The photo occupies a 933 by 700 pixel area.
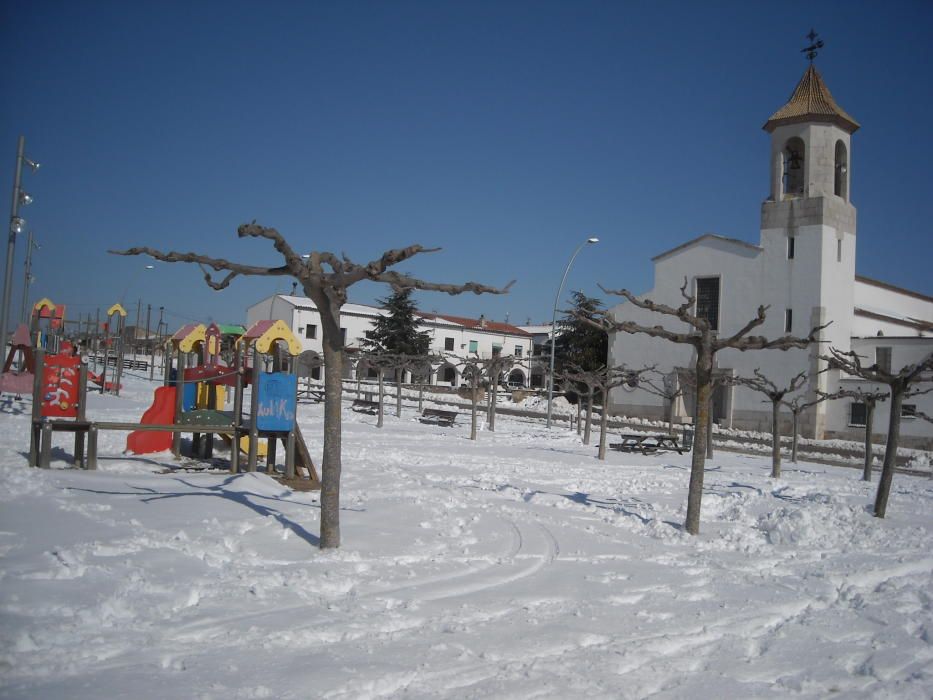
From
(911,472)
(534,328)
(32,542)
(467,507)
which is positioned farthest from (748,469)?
(534,328)

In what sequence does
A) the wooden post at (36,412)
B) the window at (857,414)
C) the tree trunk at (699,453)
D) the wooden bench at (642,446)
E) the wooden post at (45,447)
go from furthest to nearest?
1. the window at (857,414)
2. the wooden bench at (642,446)
3. the wooden post at (36,412)
4. the wooden post at (45,447)
5. the tree trunk at (699,453)

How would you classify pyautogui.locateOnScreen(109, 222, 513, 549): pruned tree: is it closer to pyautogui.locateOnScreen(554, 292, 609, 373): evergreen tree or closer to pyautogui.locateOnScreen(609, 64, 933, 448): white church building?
pyautogui.locateOnScreen(609, 64, 933, 448): white church building

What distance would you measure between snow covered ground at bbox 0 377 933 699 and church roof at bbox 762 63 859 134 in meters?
31.7

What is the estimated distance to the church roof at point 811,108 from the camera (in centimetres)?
3938

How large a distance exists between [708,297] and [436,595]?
41.7 metres

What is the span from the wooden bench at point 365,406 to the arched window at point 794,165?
2536 cm

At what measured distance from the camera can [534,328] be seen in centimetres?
10031

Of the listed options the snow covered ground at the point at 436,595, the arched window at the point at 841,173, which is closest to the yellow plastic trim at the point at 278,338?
the snow covered ground at the point at 436,595

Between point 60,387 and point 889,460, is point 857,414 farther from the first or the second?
point 60,387

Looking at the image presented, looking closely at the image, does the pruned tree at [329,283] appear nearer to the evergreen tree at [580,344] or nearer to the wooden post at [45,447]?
the wooden post at [45,447]

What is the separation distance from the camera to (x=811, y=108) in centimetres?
3959

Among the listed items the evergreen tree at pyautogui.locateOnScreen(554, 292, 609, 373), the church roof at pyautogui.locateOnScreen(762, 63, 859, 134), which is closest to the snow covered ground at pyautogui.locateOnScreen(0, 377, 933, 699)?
the church roof at pyautogui.locateOnScreen(762, 63, 859, 134)

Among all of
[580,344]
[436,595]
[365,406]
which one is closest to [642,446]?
[365,406]

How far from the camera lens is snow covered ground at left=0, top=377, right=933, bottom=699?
5.20m
